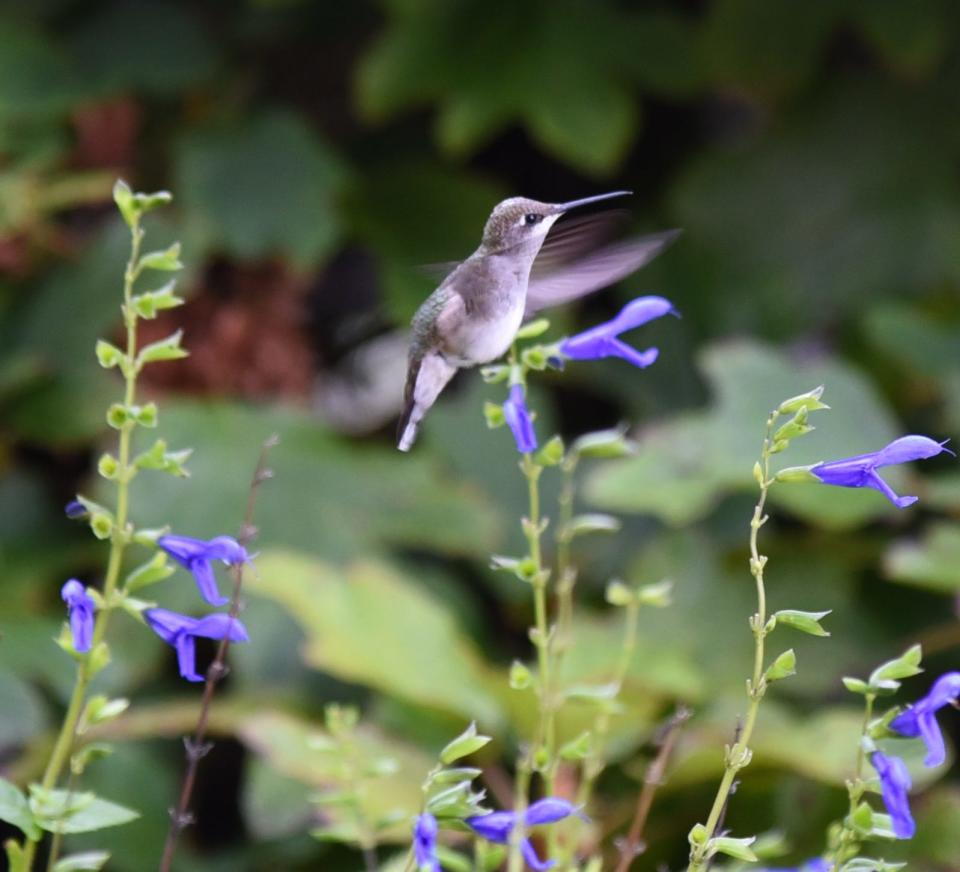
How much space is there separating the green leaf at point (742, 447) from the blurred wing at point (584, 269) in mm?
874

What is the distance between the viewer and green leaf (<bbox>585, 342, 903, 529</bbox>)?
1.74 m

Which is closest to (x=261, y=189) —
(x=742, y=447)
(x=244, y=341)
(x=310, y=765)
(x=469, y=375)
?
(x=244, y=341)

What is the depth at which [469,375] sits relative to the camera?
253cm

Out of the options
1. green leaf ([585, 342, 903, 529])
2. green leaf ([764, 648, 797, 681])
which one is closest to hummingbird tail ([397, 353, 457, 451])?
green leaf ([764, 648, 797, 681])

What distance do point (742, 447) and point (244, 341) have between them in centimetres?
78

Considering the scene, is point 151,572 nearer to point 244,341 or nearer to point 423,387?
point 423,387

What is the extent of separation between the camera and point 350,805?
0.88 metres

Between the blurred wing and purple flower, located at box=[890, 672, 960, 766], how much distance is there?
9.8 inches

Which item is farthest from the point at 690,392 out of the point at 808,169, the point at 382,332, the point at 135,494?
the point at 135,494

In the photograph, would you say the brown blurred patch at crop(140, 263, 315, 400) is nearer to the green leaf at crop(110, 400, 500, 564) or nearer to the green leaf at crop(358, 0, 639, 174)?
the green leaf at crop(110, 400, 500, 564)

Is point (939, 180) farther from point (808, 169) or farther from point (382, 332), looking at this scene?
point (382, 332)

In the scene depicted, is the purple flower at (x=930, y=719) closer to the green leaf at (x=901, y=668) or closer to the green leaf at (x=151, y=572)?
the green leaf at (x=901, y=668)

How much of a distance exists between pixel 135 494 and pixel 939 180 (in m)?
1.37

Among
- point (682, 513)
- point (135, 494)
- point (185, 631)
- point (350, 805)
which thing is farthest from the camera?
point (135, 494)
